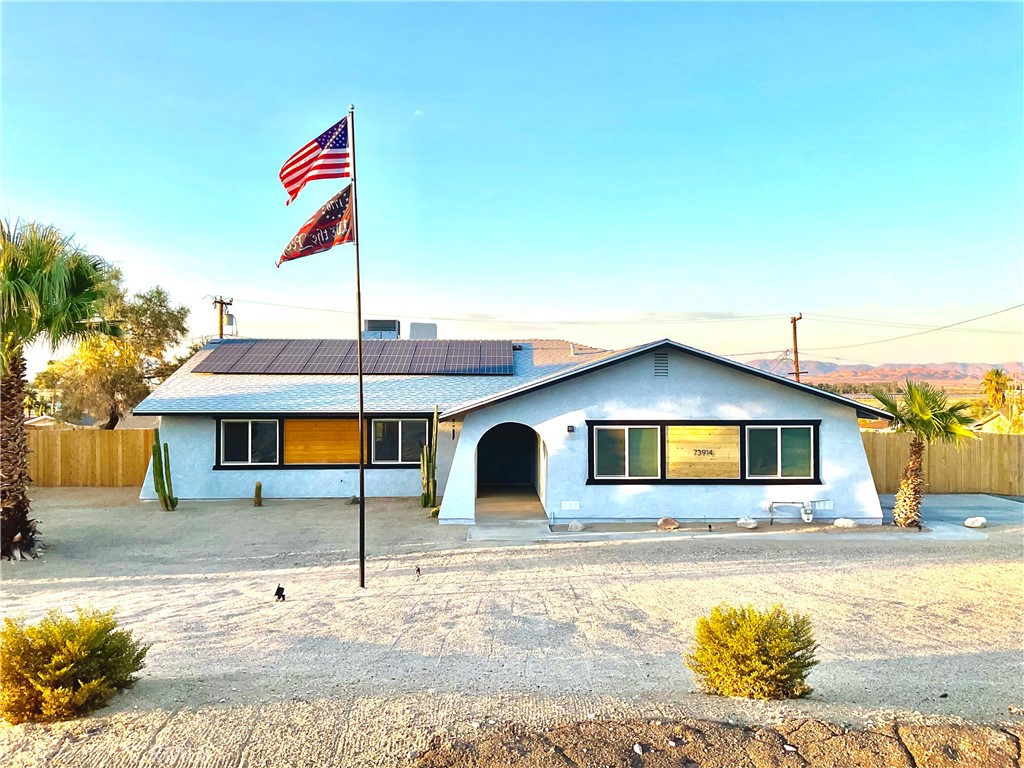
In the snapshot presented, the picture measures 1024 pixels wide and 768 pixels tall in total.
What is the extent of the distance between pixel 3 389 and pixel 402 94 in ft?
33.6

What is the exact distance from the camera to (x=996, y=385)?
136 ft

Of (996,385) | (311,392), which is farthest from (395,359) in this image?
(996,385)

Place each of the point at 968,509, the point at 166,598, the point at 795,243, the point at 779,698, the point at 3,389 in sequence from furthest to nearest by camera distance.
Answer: the point at 795,243
the point at 968,509
the point at 3,389
the point at 166,598
the point at 779,698

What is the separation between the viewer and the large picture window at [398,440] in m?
17.1

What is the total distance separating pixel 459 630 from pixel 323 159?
281 inches

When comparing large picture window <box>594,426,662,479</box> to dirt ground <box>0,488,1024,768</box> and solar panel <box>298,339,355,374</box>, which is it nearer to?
dirt ground <box>0,488,1024,768</box>

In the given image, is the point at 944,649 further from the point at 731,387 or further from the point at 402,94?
the point at 402,94

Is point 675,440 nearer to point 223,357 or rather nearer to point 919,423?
point 919,423

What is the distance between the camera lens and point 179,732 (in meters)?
4.18

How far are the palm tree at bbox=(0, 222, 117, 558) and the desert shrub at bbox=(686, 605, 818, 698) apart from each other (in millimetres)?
11544

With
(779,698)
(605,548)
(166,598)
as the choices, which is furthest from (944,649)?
(166,598)

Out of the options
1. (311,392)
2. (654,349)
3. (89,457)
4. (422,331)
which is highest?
(422,331)

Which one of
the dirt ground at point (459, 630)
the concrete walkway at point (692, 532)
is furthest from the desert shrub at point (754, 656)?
the concrete walkway at point (692, 532)

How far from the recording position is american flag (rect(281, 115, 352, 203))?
9.08m
